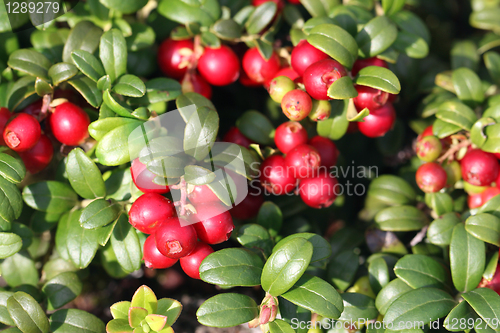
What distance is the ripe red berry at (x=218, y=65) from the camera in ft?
7.27

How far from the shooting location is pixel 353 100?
2.01 meters

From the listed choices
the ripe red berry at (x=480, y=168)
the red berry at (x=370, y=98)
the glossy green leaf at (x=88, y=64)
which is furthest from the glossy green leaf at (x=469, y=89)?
the glossy green leaf at (x=88, y=64)

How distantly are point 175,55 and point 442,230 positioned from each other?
1.80m

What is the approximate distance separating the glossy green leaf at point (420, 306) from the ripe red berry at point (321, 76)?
1.02m

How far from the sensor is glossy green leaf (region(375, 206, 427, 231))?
7.16 ft

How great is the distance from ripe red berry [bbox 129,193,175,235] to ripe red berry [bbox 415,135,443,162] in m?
1.43

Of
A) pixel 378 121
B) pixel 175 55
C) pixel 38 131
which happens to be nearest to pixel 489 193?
pixel 378 121

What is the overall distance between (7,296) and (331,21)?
6.99 feet

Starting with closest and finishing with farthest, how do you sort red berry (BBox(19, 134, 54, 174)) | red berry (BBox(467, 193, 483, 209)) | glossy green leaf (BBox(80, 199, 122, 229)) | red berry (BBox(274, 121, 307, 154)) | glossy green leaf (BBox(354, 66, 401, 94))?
glossy green leaf (BBox(80, 199, 122, 229))
glossy green leaf (BBox(354, 66, 401, 94))
red berry (BBox(19, 134, 54, 174))
red berry (BBox(274, 121, 307, 154))
red berry (BBox(467, 193, 483, 209))

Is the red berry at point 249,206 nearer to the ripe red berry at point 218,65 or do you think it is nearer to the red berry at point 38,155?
the ripe red berry at point 218,65

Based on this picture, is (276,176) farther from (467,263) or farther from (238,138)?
(467,263)

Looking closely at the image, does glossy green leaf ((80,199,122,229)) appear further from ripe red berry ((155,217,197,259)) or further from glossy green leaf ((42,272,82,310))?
glossy green leaf ((42,272,82,310))

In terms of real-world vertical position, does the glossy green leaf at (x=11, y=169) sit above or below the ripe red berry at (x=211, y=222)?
above

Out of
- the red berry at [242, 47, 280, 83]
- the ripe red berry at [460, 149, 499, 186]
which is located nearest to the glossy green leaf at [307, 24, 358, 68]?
the red berry at [242, 47, 280, 83]
